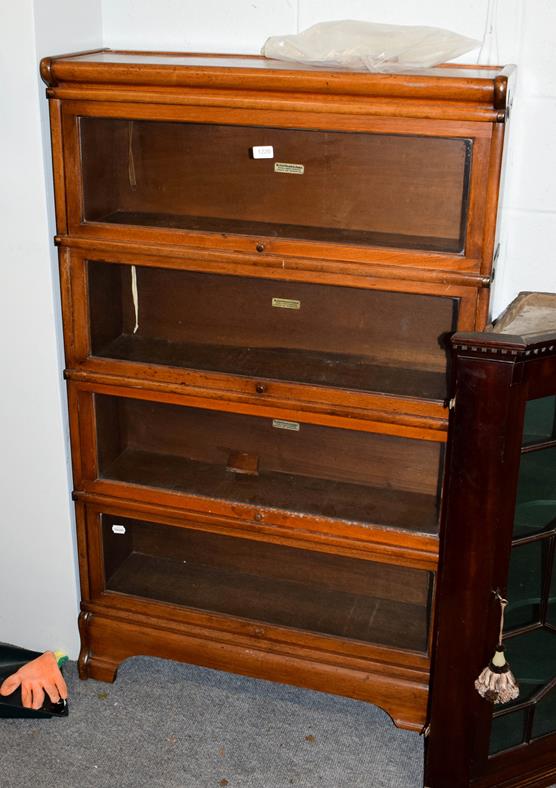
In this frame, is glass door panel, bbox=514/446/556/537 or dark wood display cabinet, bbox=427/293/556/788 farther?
glass door panel, bbox=514/446/556/537

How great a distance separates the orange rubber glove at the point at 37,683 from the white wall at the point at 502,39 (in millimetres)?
1510

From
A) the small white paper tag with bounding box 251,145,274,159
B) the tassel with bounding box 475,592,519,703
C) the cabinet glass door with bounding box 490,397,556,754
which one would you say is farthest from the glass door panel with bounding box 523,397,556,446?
the small white paper tag with bounding box 251,145,274,159

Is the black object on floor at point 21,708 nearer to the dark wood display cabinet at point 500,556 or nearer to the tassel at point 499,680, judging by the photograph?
the dark wood display cabinet at point 500,556

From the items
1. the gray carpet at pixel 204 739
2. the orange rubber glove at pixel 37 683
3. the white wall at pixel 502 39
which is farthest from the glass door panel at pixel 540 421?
the orange rubber glove at pixel 37 683

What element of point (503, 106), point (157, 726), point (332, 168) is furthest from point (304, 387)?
point (157, 726)

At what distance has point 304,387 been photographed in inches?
89.8

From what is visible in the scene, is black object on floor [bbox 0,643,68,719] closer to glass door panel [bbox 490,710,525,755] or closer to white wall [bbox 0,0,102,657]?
white wall [bbox 0,0,102,657]

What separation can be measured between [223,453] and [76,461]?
403mm

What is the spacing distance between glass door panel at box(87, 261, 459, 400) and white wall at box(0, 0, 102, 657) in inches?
5.9

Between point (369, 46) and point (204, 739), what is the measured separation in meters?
1.76

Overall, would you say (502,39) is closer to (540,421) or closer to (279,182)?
(279,182)

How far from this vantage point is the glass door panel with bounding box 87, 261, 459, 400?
2.35m

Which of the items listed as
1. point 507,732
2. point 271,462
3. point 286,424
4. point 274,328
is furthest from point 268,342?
point 507,732

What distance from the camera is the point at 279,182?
7.63ft
